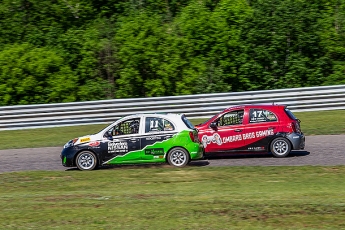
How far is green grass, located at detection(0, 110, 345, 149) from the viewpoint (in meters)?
20.6

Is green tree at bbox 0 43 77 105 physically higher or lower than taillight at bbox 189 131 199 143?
higher

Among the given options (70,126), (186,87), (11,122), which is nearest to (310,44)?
(186,87)

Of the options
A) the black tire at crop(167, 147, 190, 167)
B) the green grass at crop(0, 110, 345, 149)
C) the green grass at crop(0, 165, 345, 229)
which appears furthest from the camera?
the green grass at crop(0, 110, 345, 149)

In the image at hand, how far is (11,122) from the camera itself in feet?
78.3

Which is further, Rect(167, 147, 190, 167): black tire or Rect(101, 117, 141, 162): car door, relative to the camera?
Rect(101, 117, 141, 162): car door

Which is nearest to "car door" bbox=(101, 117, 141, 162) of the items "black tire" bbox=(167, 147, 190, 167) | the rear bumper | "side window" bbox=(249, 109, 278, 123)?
"black tire" bbox=(167, 147, 190, 167)

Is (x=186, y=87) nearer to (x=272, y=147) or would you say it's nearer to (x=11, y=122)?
(x=11, y=122)

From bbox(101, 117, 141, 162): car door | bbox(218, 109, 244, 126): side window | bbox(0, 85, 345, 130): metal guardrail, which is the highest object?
bbox(0, 85, 345, 130): metal guardrail

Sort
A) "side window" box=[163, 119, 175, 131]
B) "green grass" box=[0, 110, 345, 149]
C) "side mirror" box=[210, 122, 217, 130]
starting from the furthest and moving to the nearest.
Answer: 1. "green grass" box=[0, 110, 345, 149]
2. "side mirror" box=[210, 122, 217, 130]
3. "side window" box=[163, 119, 175, 131]

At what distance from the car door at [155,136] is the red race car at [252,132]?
60.4 inches

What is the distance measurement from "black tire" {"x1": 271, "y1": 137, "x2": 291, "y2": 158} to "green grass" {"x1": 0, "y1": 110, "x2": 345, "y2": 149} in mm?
3847

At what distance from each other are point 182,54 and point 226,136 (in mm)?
11653

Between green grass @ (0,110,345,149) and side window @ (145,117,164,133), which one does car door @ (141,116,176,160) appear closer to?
side window @ (145,117,164,133)

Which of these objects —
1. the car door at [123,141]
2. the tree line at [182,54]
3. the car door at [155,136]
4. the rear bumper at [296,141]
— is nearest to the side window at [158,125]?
the car door at [155,136]
